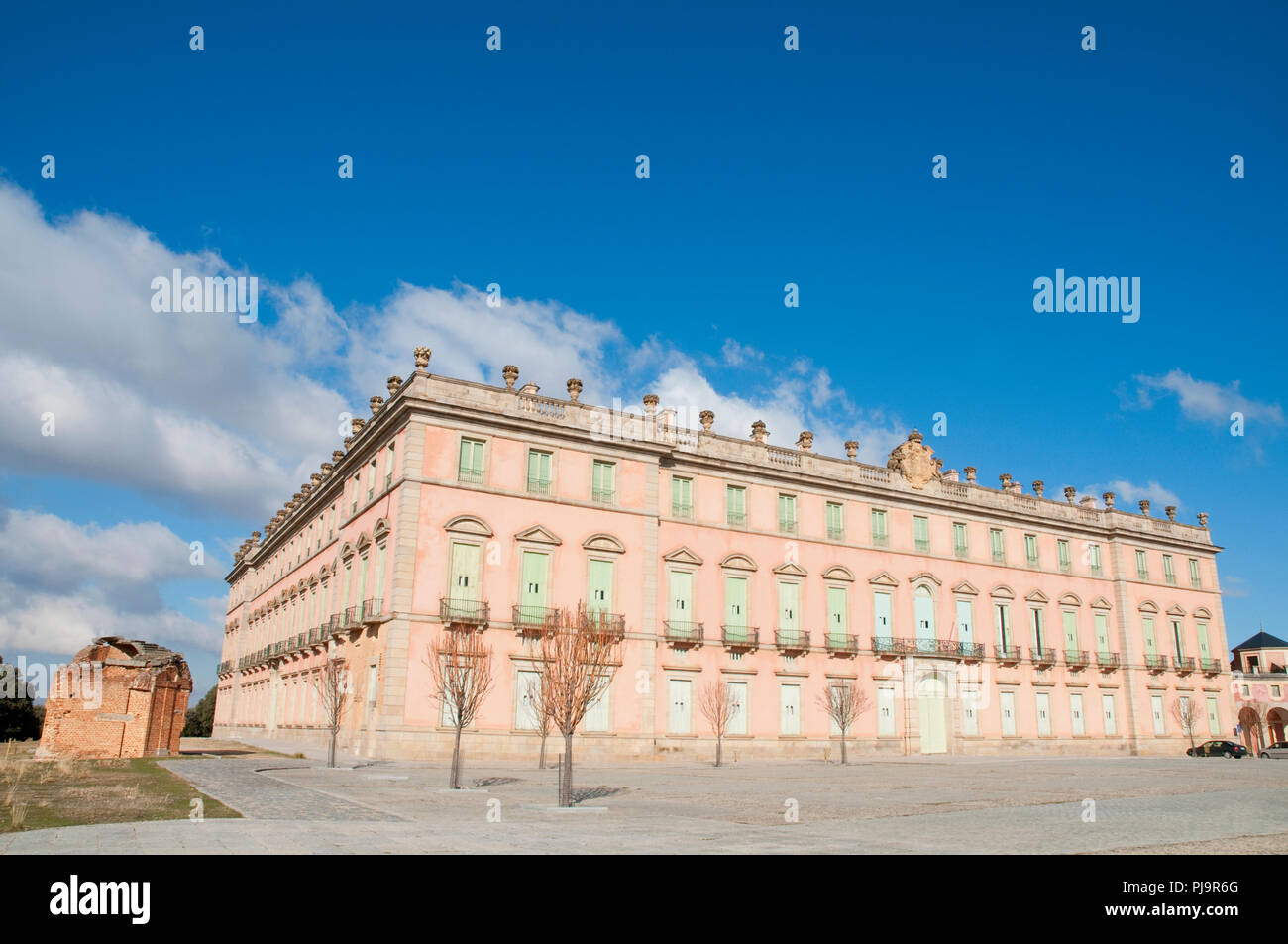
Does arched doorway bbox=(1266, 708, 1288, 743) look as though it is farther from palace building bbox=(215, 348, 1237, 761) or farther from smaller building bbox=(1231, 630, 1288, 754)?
palace building bbox=(215, 348, 1237, 761)

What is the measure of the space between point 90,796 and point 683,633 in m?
23.6

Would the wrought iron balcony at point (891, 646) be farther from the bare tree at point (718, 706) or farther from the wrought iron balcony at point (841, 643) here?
the bare tree at point (718, 706)

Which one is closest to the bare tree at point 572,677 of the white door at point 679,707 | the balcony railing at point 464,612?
the balcony railing at point 464,612

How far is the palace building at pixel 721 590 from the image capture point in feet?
106

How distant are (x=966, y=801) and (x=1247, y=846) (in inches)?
288

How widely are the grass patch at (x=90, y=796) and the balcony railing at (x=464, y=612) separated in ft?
33.2

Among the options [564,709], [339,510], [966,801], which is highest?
[339,510]

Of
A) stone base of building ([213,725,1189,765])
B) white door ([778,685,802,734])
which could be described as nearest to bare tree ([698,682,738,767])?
stone base of building ([213,725,1189,765])

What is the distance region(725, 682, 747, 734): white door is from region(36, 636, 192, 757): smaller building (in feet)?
65.8

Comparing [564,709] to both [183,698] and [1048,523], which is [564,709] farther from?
[1048,523]

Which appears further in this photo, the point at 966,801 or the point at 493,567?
the point at 493,567
